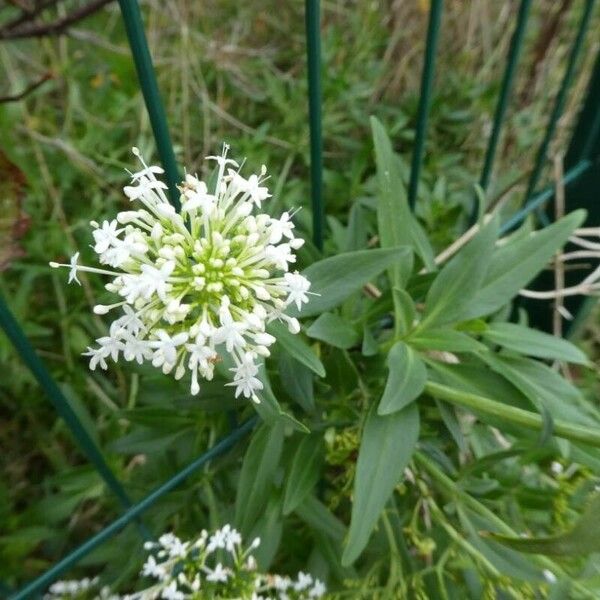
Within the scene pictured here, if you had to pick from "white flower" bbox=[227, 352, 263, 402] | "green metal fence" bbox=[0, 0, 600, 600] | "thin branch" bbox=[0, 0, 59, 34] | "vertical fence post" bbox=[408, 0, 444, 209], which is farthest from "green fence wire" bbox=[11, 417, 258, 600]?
"thin branch" bbox=[0, 0, 59, 34]

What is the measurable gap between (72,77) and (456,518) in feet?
4.35

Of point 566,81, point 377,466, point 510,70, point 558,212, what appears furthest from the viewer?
point 558,212

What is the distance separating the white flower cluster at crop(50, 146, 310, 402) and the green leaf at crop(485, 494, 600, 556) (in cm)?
34

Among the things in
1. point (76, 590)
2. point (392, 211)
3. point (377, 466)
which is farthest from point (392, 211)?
point (76, 590)

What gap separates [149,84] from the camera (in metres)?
0.67

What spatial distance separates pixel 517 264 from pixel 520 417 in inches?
10.4

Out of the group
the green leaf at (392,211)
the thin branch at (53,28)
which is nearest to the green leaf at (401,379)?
the green leaf at (392,211)

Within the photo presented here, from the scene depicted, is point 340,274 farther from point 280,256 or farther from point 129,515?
point 129,515

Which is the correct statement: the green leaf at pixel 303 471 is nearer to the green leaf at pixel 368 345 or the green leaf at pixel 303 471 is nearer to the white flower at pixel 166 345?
the green leaf at pixel 368 345

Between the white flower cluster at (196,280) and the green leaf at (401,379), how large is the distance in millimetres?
176

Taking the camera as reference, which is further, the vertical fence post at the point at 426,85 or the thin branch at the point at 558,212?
the thin branch at the point at 558,212

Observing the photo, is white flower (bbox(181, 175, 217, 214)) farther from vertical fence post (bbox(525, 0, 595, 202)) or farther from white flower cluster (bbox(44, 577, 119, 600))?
vertical fence post (bbox(525, 0, 595, 202))

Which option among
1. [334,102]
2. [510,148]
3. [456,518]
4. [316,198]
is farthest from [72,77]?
[456,518]

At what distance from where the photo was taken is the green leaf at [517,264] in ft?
2.98
